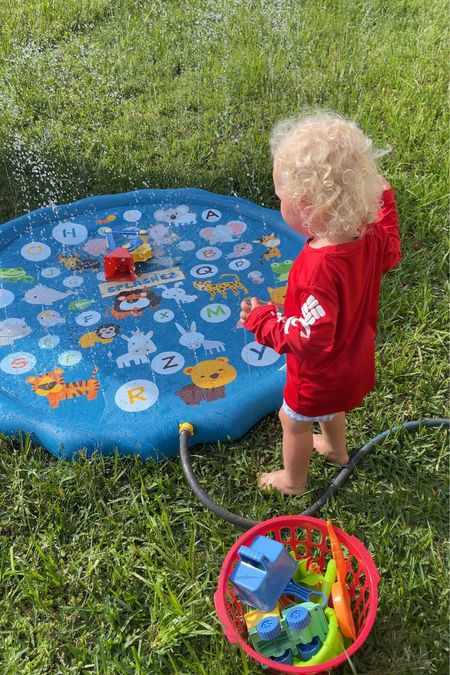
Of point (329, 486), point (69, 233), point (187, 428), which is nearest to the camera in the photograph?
point (329, 486)

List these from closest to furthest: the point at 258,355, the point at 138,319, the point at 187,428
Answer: the point at 187,428 < the point at 258,355 < the point at 138,319

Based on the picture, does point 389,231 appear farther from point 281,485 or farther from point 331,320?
point 281,485

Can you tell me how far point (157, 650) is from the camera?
57.4 inches

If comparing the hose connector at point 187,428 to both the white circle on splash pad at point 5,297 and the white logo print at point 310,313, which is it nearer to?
the white logo print at point 310,313

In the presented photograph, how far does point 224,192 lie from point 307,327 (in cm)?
160

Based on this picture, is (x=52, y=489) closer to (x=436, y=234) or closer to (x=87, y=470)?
(x=87, y=470)

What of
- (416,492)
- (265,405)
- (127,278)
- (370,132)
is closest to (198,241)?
(127,278)

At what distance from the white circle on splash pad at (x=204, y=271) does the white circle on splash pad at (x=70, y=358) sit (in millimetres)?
506

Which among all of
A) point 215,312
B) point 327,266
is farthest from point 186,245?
point 327,266

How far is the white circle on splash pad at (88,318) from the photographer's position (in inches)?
89.5

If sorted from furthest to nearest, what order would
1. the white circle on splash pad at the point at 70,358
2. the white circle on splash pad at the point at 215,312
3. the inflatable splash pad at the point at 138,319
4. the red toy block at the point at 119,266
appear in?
1. the red toy block at the point at 119,266
2. the white circle on splash pad at the point at 215,312
3. the white circle on splash pad at the point at 70,358
4. the inflatable splash pad at the point at 138,319

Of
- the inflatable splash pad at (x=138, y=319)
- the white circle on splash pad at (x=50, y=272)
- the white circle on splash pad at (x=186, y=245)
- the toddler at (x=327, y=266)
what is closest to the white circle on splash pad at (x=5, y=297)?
the inflatable splash pad at (x=138, y=319)

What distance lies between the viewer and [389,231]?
158 cm

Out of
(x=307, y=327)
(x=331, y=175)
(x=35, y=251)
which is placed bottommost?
(x=35, y=251)
